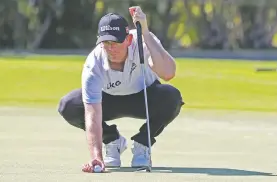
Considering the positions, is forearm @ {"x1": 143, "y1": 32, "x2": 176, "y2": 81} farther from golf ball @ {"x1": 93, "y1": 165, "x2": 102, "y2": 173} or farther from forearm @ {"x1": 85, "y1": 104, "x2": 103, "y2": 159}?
golf ball @ {"x1": 93, "y1": 165, "x2": 102, "y2": 173}

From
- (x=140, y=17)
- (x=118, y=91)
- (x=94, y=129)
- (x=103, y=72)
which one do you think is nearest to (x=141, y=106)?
(x=118, y=91)

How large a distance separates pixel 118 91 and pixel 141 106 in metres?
0.27

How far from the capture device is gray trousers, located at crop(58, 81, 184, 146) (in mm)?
7965

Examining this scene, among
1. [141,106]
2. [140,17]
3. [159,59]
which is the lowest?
[141,106]

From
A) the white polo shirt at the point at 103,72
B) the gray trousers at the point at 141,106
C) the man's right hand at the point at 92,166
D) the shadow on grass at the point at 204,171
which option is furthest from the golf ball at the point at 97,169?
the gray trousers at the point at 141,106

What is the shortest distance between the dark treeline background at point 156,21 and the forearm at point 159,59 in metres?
60.4

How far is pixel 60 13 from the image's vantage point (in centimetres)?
6862

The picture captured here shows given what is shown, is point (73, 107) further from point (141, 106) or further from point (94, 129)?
point (94, 129)

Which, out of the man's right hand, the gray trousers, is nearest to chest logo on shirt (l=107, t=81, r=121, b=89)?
the gray trousers

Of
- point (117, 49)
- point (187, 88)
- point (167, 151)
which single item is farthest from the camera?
point (187, 88)

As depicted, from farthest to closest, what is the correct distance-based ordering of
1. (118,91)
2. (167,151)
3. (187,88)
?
1. (187,88)
2. (167,151)
3. (118,91)

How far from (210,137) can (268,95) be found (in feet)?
38.5

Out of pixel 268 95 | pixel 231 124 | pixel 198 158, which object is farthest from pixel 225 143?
pixel 268 95

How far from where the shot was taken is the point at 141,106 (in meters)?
8.10
